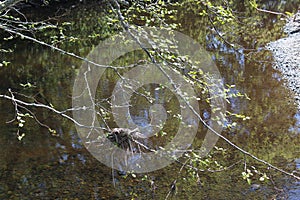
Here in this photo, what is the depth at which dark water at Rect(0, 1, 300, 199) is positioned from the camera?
5191mm

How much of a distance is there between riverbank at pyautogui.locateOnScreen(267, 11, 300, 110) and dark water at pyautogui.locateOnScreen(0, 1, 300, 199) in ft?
0.79

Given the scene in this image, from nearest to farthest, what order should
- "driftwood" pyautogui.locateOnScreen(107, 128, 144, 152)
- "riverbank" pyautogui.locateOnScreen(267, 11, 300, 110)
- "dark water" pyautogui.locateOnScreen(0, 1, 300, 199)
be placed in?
"dark water" pyautogui.locateOnScreen(0, 1, 300, 199), "driftwood" pyautogui.locateOnScreen(107, 128, 144, 152), "riverbank" pyautogui.locateOnScreen(267, 11, 300, 110)

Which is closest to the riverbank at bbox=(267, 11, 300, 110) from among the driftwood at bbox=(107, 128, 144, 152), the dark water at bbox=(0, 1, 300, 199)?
the dark water at bbox=(0, 1, 300, 199)

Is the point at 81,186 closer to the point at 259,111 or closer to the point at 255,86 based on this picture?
the point at 259,111

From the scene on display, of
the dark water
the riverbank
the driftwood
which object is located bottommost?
the dark water

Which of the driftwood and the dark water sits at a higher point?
the driftwood

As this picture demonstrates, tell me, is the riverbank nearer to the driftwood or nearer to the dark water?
the dark water

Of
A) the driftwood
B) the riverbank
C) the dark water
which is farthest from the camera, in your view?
the riverbank

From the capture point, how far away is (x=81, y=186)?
17.6 feet

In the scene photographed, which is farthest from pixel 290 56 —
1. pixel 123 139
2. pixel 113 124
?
pixel 123 139

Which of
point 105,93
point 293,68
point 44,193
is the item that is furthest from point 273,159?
point 293,68

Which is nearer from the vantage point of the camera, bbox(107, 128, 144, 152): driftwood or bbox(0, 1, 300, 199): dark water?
bbox(0, 1, 300, 199): dark water

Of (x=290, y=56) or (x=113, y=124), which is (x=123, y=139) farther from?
(x=290, y=56)

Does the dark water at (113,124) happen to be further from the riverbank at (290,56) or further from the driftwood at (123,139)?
the driftwood at (123,139)
